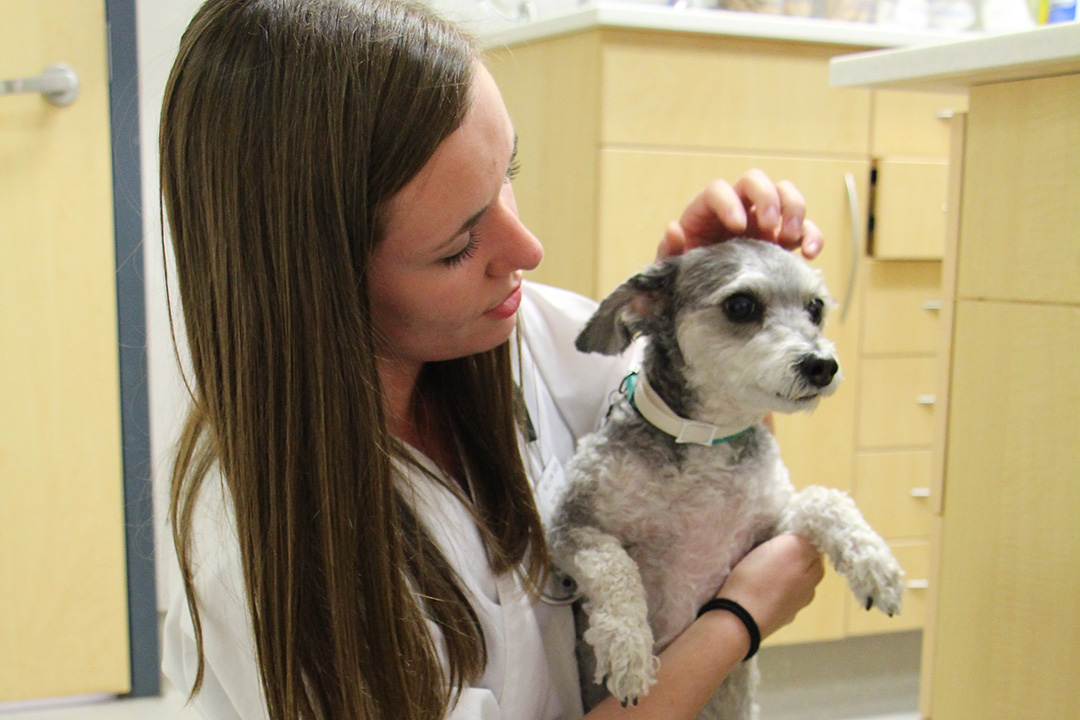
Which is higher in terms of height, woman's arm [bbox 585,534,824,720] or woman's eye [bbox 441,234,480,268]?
woman's eye [bbox 441,234,480,268]

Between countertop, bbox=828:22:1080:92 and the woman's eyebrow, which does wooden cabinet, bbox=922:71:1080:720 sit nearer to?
countertop, bbox=828:22:1080:92

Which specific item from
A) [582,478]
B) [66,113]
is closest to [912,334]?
[582,478]

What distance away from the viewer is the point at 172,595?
93cm

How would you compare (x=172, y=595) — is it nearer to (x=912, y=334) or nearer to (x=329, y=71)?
(x=329, y=71)

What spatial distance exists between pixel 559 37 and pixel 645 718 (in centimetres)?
146

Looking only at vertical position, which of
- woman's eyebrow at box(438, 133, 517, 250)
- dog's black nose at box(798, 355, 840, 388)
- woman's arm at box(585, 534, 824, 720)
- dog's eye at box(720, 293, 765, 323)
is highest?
woman's eyebrow at box(438, 133, 517, 250)

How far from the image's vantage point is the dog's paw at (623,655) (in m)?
0.87

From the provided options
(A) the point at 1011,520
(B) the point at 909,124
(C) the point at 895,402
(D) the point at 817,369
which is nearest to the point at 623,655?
(D) the point at 817,369

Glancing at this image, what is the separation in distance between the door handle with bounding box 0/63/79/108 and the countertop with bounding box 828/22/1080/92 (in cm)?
154

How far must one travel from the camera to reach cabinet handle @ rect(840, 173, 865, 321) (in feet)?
6.59

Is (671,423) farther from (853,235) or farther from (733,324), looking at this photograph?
(853,235)

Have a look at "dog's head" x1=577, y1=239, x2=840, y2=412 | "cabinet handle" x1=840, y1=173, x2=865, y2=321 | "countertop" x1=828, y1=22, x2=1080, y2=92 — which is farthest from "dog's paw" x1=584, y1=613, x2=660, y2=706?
"cabinet handle" x1=840, y1=173, x2=865, y2=321

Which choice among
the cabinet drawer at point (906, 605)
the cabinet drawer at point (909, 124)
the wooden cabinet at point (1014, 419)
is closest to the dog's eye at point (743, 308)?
the wooden cabinet at point (1014, 419)

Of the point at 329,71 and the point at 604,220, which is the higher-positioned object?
the point at 329,71
